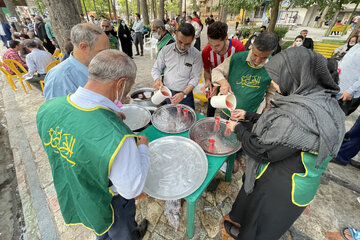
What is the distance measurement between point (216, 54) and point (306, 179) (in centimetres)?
217

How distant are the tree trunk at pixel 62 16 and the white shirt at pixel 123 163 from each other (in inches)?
121

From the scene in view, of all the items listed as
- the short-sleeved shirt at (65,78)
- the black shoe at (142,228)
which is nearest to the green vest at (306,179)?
the black shoe at (142,228)

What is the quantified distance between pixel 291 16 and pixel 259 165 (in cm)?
3669

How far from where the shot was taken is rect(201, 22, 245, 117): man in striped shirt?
225 cm

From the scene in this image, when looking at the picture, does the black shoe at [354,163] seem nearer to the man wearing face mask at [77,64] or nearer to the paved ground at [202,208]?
the paved ground at [202,208]

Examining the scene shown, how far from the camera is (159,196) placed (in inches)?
50.5

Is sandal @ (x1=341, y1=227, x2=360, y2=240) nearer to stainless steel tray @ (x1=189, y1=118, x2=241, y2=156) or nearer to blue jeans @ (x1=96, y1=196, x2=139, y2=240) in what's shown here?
stainless steel tray @ (x1=189, y1=118, x2=241, y2=156)

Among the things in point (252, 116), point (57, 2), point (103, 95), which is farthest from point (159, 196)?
point (57, 2)

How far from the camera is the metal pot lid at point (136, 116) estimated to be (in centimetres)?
200

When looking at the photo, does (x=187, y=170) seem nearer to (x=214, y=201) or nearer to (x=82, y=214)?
(x=82, y=214)

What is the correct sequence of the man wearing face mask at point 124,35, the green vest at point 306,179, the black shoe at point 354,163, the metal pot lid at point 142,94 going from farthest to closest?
1. the man wearing face mask at point 124,35
2. the metal pot lid at point 142,94
3. the black shoe at point 354,163
4. the green vest at point 306,179

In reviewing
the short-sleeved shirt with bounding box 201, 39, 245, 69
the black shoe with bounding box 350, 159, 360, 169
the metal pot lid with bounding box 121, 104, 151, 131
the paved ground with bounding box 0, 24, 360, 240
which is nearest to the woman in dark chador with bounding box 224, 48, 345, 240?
the paved ground with bounding box 0, 24, 360, 240

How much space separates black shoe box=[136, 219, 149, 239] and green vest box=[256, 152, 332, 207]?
5.18 feet

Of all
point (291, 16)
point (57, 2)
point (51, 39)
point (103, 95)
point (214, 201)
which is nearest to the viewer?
point (103, 95)
